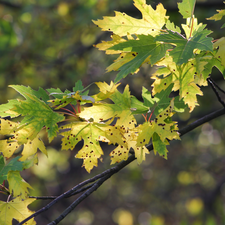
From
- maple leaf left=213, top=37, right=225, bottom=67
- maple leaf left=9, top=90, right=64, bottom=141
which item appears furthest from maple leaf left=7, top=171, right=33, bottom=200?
maple leaf left=213, top=37, right=225, bottom=67

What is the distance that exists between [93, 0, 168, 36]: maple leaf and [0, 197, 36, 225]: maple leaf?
113cm

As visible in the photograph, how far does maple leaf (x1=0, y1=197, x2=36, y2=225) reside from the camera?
1.45 metres

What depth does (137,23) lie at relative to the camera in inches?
50.1

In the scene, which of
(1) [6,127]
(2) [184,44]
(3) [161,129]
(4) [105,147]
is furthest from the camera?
(4) [105,147]

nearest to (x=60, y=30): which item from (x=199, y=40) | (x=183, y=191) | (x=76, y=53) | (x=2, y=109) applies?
(x=76, y=53)

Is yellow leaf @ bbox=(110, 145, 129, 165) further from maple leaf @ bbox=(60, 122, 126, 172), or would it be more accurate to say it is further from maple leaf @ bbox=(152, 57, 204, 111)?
maple leaf @ bbox=(152, 57, 204, 111)

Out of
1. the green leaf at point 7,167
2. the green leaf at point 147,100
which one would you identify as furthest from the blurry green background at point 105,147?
the green leaf at point 7,167

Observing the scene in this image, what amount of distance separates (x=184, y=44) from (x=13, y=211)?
4.53 ft

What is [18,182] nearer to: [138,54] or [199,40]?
[138,54]

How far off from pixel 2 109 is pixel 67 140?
1.35 feet

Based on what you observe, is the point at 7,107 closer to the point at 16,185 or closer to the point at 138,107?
the point at 16,185

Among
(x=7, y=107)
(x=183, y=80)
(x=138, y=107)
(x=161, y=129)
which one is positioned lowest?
(x=161, y=129)

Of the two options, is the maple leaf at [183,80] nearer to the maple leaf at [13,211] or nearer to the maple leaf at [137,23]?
the maple leaf at [137,23]

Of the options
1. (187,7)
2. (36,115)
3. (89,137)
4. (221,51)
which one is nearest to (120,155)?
(89,137)
